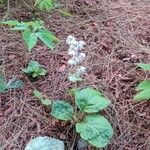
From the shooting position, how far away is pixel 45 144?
2.06 meters

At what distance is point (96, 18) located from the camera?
3.01 m

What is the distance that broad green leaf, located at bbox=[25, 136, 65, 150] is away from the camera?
2.05m

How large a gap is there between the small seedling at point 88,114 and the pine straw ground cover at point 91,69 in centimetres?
7

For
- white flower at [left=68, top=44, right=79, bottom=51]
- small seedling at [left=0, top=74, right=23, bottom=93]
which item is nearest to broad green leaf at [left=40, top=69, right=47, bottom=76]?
small seedling at [left=0, top=74, right=23, bottom=93]

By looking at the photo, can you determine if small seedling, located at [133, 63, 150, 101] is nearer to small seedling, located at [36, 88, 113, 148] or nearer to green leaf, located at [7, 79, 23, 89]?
small seedling, located at [36, 88, 113, 148]

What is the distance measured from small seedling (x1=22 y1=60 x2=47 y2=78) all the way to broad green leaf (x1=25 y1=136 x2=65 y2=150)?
484 mm

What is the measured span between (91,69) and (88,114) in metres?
0.41

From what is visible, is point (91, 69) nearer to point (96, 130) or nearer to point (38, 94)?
point (38, 94)

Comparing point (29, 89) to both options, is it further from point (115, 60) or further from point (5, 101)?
point (115, 60)

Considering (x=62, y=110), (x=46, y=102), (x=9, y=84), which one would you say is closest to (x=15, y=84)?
(x=9, y=84)

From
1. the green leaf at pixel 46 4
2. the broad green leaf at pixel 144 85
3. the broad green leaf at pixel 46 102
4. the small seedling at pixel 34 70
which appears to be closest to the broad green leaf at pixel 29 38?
the small seedling at pixel 34 70

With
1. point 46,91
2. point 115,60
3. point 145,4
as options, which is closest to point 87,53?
point 115,60

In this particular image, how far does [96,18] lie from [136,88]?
90cm

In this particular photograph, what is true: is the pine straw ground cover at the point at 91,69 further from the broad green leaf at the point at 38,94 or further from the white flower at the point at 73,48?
the white flower at the point at 73,48
